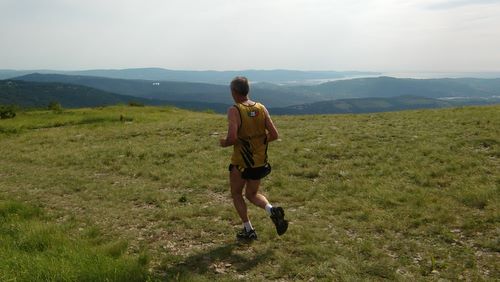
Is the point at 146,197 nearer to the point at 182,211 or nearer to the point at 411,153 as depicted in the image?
the point at 182,211

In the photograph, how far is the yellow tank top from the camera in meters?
8.82

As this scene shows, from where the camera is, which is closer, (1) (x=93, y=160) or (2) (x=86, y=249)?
(2) (x=86, y=249)

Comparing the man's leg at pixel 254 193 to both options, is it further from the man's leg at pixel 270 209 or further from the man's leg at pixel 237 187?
the man's leg at pixel 237 187

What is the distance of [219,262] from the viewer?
28.1ft

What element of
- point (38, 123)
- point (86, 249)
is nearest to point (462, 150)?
point (86, 249)

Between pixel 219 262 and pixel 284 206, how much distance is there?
13.8 ft

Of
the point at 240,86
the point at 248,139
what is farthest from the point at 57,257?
the point at 240,86

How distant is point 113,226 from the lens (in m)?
11.2

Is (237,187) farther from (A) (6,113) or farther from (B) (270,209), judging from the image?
(A) (6,113)

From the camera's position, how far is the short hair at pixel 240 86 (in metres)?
8.76

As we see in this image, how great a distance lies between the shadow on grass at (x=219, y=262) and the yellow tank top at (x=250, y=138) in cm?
179

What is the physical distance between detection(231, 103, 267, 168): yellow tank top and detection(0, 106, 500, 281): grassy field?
1.87 metres

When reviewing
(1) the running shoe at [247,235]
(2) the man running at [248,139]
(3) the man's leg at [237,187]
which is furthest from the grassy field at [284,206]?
(2) the man running at [248,139]

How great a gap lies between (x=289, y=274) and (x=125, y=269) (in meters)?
2.90
